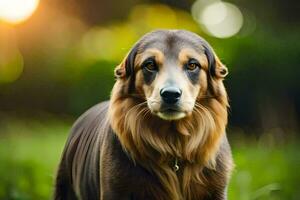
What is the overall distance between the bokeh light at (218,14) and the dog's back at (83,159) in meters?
15.2

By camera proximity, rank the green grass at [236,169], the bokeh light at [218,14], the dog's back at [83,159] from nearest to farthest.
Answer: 1. the dog's back at [83,159]
2. the green grass at [236,169]
3. the bokeh light at [218,14]

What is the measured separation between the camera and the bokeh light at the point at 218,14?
25.6 metres

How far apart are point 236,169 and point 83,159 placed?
264cm

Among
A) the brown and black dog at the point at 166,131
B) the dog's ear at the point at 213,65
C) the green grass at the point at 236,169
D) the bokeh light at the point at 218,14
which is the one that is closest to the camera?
the brown and black dog at the point at 166,131

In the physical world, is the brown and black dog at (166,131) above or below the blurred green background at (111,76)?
below

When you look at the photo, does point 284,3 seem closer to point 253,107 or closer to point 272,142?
point 253,107

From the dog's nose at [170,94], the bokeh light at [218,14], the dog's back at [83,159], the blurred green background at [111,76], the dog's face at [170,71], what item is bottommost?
the dog's back at [83,159]

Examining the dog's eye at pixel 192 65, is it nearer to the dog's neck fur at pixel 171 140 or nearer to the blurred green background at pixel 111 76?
the dog's neck fur at pixel 171 140

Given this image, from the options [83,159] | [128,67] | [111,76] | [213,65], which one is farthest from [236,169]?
[111,76]

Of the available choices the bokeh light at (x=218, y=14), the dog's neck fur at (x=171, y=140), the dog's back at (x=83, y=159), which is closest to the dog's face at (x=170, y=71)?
the dog's neck fur at (x=171, y=140)

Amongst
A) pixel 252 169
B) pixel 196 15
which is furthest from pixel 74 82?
pixel 196 15

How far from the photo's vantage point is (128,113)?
8.50m

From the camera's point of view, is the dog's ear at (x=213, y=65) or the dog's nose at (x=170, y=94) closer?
the dog's nose at (x=170, y=94)

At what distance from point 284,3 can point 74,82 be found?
8.04 m
